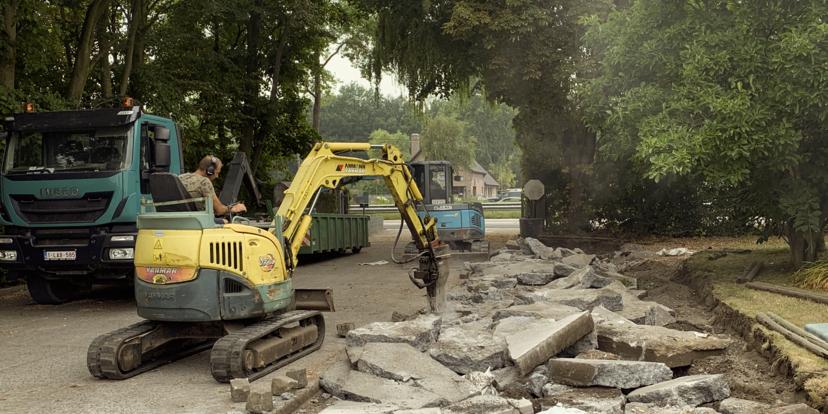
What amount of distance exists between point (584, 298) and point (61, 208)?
26.5 feet

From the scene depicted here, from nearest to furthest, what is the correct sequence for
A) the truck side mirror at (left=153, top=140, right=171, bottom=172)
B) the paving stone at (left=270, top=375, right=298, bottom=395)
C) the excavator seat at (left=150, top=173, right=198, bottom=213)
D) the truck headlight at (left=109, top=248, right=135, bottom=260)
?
1. the paving stone at (left=270, top=375, right=298, bottom=395)
2. the excavator seat at (left=150, top=173, right=198, bottom=213)
3. the truck side mirror at (left=153, top=140, right=171, bottom=172)
4. the truck headlight at (left=109, top=248, right=135, bottom=260)

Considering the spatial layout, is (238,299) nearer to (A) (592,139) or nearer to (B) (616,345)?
(B) (616,345)

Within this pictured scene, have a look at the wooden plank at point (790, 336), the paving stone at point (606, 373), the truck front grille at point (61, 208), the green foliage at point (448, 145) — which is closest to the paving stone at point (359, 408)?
the paving stone at point (606, 373)

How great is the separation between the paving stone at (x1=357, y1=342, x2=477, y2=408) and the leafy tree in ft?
17.2

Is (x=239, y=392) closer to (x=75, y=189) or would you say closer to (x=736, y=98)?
(x=75, y=189)

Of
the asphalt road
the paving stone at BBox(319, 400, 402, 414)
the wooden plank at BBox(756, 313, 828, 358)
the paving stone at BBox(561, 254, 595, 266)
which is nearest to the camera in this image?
the paving stone at BBox(319, 400, 402, 414)

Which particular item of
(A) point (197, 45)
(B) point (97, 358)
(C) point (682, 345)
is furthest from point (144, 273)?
(A) point (197, 45)

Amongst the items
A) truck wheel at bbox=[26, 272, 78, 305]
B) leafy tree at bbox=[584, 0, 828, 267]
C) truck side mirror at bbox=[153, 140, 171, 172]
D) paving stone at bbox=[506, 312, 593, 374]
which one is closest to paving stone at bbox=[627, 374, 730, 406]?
paving stone at bbox=[506, 312, 593, 374]

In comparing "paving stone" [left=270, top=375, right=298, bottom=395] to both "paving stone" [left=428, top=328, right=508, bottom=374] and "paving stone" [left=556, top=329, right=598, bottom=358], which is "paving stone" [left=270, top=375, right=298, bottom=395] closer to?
"paving stone" [left=428, top=328, right=508, bottom=374]

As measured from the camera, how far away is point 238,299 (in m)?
7.52

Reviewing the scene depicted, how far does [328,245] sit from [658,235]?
35.9 ft

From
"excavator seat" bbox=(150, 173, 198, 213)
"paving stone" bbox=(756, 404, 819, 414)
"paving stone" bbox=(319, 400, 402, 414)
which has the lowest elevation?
"paving stone" bbox=(319, 400, 402, 414)

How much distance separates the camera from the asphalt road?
263 inches

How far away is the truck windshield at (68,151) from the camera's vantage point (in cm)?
1180
